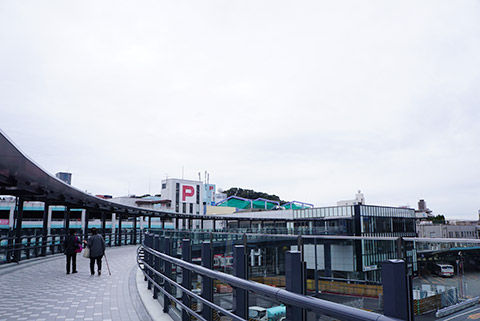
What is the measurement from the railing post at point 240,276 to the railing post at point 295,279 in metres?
0.82

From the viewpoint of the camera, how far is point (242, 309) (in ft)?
10.3

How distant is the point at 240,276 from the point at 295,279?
97cm

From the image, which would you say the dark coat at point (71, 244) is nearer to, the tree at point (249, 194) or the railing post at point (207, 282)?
the railing post at point (207, 282)

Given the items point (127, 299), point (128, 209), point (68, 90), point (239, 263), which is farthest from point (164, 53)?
point (239, 263)

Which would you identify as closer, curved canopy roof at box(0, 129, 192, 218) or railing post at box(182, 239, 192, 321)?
railing post at box(182, 239, 192, 321)

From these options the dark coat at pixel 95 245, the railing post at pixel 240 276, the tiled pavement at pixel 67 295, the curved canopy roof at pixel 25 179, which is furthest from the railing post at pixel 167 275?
the dark coat at pixel 95 245

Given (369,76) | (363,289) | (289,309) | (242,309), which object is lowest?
(242,309)

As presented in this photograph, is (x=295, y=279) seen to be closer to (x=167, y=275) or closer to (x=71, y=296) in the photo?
(x=167, y=275)

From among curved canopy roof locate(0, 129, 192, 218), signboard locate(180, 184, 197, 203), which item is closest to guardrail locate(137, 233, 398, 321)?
curved canopy roof locate(0, 129, 192, 218)

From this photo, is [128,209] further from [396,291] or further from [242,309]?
[396,291]

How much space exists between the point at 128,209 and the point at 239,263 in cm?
2377

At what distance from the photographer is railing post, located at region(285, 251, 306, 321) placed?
2273 mm

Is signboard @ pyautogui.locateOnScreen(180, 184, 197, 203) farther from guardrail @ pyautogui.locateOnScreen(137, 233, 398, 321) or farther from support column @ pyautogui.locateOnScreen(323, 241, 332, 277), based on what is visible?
support column @ pyautogui.locateOnScreen(323, 241, 332, 277)

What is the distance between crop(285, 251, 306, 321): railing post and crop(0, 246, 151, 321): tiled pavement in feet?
13.9
